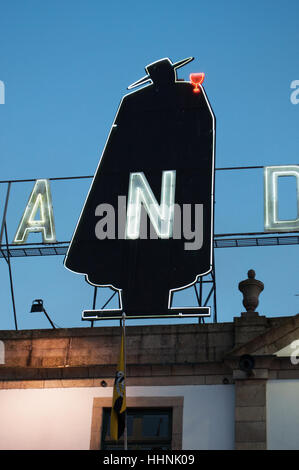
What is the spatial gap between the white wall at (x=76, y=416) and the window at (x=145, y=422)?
6.8 inches

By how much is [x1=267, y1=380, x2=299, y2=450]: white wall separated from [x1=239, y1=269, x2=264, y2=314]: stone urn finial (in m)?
2.70

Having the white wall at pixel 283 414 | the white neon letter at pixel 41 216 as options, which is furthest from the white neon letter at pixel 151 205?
the white wall at pixel 283 414

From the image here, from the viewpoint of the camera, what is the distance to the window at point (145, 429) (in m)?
27.2

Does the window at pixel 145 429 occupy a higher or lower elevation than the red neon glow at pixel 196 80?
lower

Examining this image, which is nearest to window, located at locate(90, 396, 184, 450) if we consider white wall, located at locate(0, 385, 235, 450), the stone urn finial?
white wall, located at locate(0, 385, 235, 450)

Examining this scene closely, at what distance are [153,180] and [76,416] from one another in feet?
31.9

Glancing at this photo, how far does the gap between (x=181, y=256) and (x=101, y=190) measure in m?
4.27

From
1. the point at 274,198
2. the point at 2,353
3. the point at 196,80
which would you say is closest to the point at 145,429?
the point at 2,353

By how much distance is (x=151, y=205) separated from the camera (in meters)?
33.3

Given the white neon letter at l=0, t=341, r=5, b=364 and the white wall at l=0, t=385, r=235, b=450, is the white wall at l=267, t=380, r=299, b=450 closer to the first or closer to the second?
the white wall at l=0, t=385, r=235, b=450

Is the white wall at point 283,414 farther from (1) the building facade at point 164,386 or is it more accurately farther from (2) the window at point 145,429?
(2) the window at point 145,429

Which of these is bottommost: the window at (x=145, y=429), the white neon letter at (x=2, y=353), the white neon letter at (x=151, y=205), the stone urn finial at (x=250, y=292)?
the window at (x=145, y=429)

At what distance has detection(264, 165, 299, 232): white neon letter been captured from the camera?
3325 centimetres
